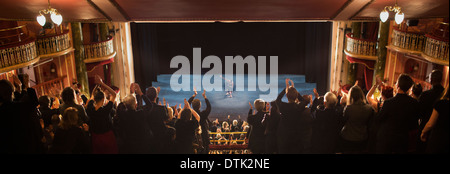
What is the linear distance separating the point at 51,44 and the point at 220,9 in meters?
7.65

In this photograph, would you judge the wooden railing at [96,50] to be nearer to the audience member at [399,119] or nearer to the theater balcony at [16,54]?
the theater balcony at [16,54]

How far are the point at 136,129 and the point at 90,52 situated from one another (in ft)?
35.1

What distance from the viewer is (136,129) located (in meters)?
3.85

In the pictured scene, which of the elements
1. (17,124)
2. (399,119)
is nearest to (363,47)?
(399,119)

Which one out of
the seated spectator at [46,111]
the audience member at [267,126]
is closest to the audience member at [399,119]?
the audience member at [267,126]

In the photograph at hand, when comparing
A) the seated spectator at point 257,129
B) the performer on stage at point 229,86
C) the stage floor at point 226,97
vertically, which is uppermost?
the seated spectator at point 257,129

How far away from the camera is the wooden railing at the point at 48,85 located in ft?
37.9

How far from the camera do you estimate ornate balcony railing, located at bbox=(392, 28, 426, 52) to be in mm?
10766

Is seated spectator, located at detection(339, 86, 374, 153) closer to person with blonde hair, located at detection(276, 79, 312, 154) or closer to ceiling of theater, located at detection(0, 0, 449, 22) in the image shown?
person with blonde hair, located at detection(276, 79, 312, 154)

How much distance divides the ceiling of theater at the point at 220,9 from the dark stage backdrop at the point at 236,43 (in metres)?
15.6

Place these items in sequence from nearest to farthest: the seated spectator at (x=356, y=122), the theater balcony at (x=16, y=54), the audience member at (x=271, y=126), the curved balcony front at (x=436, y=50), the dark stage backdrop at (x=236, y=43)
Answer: the seated spectator at (x=356, y=122)
the audience member at (x=271, y=126)
the curved balcony front at (x=436, y=50)
the theater balcony at (x=16, y=54)
the dark stage backdrop at (x=236, y=43)

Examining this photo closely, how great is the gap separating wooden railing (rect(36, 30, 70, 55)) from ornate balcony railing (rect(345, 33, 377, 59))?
10.5 metres

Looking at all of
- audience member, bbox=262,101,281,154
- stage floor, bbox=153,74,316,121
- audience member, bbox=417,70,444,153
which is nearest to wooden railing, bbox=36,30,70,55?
stage floor, bbox=153,74,316,121
